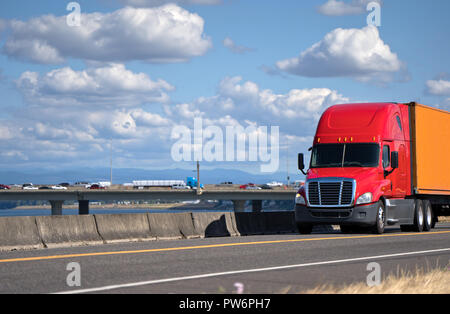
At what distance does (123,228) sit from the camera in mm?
19891

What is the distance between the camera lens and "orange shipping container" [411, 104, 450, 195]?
2428 centimetres

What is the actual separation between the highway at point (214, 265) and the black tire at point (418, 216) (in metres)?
5.04

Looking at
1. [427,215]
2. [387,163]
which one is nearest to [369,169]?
[387,163]

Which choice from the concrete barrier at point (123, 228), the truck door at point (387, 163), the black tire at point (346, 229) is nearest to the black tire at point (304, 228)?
the black tire at point (346, 229)

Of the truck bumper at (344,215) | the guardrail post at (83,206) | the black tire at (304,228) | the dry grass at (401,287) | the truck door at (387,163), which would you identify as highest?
the truck door at (387,163)

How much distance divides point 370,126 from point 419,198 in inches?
157

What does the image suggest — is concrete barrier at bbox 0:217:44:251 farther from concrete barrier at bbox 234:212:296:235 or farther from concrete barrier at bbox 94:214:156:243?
concrete barrier at bbox 234:212:296:235

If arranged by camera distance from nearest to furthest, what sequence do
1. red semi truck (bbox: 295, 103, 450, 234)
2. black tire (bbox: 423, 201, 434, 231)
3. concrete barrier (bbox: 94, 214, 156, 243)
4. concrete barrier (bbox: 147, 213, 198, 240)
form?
1. concrete barrier (bbox: 94, 214, 156, 243)
2. concrete barrier (bbox: 147, 213, 198, 240)
3. red semi truck (bbox: 295, 103, 450, 234)
4. black tire (bbox: 423, 201, 434, 231)

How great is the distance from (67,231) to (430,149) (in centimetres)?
1313

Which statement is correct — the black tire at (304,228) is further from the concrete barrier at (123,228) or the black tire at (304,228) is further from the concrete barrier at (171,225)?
the concrete barrier at (123,228)

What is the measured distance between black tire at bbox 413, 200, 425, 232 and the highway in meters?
5.04

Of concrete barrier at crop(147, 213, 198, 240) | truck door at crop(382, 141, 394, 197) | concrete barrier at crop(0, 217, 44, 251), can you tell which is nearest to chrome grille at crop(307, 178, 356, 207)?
truck door at crop(382, 141, 394, 197)

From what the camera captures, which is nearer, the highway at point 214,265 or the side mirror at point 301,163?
the highway at point 214,265

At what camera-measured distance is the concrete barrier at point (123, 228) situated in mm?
19312
